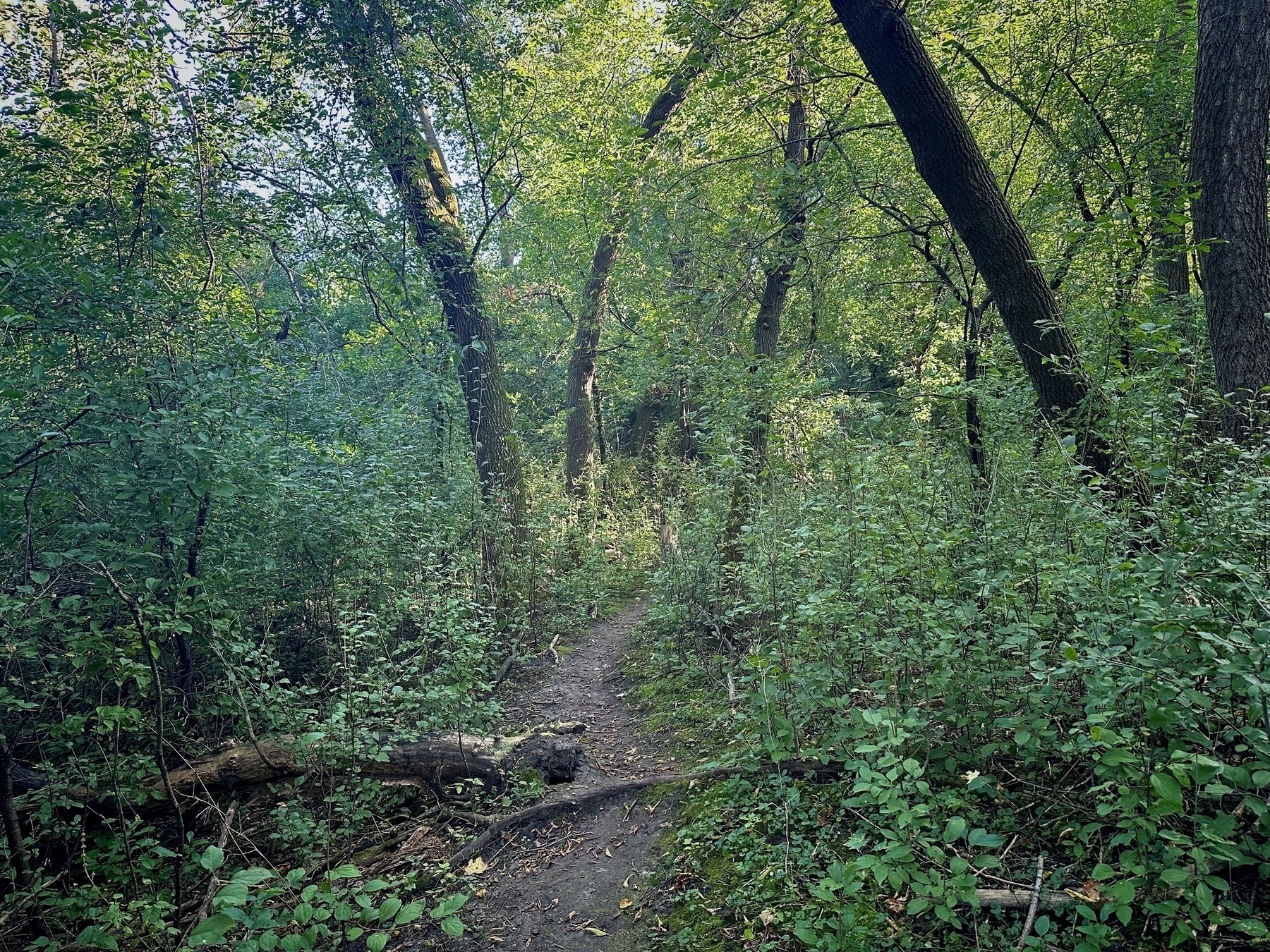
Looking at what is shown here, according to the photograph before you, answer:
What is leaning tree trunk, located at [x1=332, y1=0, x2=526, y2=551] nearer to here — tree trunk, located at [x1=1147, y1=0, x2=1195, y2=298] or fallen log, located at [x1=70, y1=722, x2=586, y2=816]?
fallen log, located at [x1=70, y1=722, x2=586, y2=816]

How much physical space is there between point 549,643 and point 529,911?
4.71 meters

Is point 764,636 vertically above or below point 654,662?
above

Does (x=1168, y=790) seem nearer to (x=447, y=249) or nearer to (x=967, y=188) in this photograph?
(x=967, y=188)

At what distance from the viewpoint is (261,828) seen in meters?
4.39

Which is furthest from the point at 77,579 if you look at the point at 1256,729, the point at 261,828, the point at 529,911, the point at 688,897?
the point at 1256,729

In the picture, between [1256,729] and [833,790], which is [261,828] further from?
[1256,729]

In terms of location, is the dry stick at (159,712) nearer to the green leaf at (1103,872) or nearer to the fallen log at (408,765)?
the fallen log at (408,765)

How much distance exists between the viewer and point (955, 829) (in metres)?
2.15

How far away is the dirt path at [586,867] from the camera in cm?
348

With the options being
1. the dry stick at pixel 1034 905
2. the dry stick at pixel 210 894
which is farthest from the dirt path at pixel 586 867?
the dry stick at pixel 1034 905

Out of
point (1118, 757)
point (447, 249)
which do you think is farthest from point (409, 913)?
point (447, 249)

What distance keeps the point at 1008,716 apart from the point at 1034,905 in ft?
2.56

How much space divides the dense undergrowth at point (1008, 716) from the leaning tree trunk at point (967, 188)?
479 mm

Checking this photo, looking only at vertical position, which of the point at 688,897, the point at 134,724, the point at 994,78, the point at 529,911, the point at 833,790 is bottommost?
the point at 529,911
